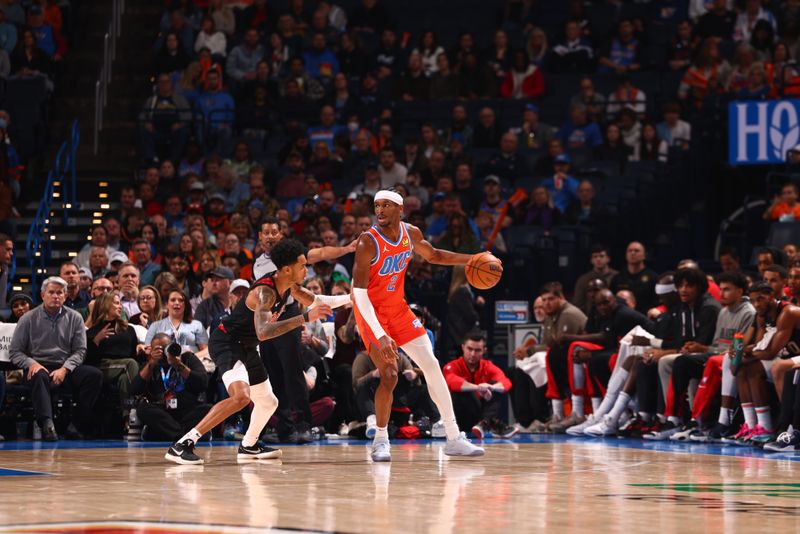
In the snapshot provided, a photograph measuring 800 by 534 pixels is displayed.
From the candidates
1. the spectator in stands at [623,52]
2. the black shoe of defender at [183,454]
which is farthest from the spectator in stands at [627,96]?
the black shoe of defender at [183,454]

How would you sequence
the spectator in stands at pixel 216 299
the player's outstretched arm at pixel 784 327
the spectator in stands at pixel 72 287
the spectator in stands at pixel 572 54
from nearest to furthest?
the player's outstretched arm at pixel 784 327 → the spectator in stands at pixel 216 299 → the spectator in stands at pixel 72 287 → the spectator in stands at pixel 572 54

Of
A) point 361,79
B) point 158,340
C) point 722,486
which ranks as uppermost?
point 361,79

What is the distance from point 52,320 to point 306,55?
9451mm

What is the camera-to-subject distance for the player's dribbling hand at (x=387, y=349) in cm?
1052

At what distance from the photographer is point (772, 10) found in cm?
2070

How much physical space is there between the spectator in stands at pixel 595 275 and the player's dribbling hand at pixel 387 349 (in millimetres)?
5900

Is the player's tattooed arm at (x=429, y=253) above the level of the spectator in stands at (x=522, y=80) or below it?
below

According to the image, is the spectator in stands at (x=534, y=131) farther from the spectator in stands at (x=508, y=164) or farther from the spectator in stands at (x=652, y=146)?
the spectator in stands at (x=652, y=146)

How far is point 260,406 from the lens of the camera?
1105 cm

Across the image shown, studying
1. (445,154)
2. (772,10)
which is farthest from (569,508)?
(772,10)

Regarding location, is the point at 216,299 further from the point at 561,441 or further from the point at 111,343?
the point at 561,441

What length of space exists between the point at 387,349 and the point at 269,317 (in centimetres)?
93

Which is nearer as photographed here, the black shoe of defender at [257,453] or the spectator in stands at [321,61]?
the black shoe of defender at [257,453]

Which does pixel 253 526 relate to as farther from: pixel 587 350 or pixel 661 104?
pixel 661 104
